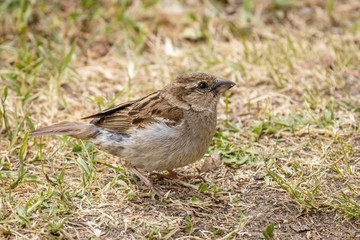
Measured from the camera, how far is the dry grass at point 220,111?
3.49m

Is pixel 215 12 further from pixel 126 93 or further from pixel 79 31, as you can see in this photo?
pixel 126 93

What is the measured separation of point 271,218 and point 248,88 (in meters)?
2.45

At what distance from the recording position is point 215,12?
741 cm

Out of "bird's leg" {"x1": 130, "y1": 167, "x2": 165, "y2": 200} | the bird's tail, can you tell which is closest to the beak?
"bird's leg" {"x1": 130, "y1": 167, "x2": 165, "y2": 200}

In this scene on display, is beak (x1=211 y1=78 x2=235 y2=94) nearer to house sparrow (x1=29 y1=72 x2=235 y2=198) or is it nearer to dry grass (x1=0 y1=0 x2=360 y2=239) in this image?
house sparrow (x1=29 y1=72 x2=235 y2=198)

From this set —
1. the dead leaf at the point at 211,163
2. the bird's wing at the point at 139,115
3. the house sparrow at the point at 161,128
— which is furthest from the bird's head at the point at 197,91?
the dead leaf at the point at 211,163

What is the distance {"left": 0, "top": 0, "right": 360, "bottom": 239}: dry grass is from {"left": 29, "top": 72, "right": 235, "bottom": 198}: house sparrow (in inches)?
8.3

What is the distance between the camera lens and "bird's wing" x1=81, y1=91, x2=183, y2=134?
3938 millimetres

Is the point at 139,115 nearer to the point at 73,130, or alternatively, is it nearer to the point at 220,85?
the point at 73,130

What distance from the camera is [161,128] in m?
3.84

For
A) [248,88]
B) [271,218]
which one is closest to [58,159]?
[271,218]

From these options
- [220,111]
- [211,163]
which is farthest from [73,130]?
[220,111]

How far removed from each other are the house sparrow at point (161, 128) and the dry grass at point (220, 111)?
212 millimetres

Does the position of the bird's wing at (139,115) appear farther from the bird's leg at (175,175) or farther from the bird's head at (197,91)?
the bird's leg at (175,175)
